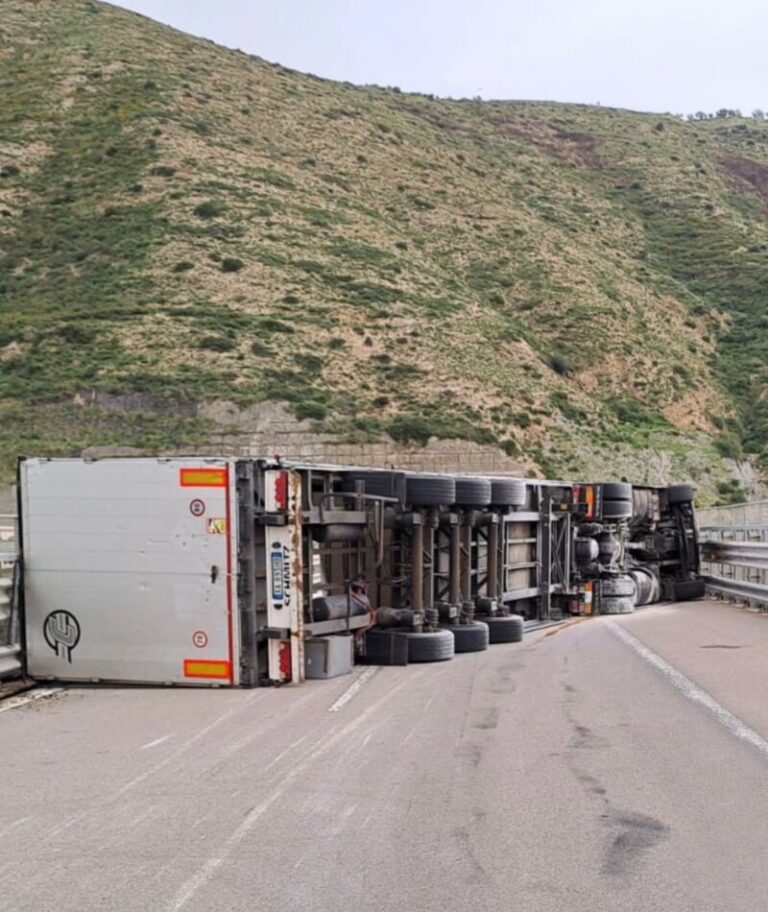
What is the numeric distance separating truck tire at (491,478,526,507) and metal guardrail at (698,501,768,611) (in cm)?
492

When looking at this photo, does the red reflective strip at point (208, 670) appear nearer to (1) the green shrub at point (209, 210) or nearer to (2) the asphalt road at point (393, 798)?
(2) the asphalt road at point (393, 798)

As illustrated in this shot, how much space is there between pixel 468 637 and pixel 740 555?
857cm

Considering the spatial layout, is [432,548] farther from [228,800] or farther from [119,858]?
[119,858]

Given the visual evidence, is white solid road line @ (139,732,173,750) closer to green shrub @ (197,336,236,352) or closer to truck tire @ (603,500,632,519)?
truck tire @ (603,500,632,519)

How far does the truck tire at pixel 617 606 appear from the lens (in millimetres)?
19500

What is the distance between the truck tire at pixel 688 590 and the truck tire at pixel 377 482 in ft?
35.9

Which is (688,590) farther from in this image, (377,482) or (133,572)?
(133,572)

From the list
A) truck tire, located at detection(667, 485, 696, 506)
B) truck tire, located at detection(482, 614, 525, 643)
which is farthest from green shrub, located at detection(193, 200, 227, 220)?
truck tire, located at detection(482, 614, 525, 643)

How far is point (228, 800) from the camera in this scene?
6.42m

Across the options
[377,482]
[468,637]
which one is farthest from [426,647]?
[377,482]

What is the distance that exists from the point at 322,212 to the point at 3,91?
77.1 feet

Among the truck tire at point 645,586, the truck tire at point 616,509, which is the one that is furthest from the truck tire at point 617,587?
the truck tire at point 616,509

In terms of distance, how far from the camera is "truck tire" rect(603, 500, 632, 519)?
19344 mm

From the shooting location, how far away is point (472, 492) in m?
14.2
